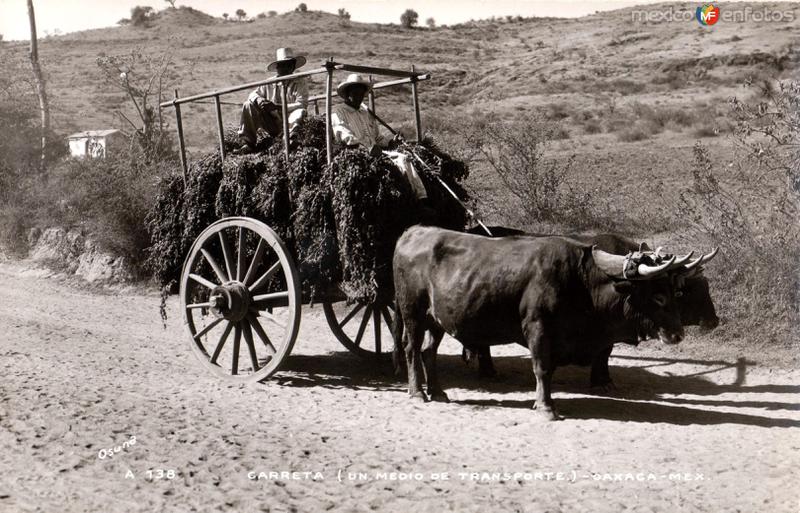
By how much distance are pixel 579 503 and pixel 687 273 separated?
2276mm

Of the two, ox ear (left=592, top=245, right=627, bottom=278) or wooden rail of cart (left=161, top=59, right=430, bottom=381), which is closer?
ox ear (left=592, top=245, right=627, bottom=278)

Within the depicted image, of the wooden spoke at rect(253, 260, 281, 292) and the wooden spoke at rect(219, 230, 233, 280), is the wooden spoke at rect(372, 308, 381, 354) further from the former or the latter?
the wooden spoke at rect(219, 230, 233, 280)

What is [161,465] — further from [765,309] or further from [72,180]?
[72,180]

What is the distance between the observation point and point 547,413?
18.7 feet

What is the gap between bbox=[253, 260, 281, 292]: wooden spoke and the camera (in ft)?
22.8

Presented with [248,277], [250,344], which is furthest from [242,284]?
[250,344]

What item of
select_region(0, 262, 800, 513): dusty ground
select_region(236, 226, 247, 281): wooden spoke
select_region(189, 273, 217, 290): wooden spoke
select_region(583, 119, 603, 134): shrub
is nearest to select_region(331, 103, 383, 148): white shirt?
select_region(236, 226, 247, 281): wooden spoke

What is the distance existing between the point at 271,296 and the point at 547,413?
270cm

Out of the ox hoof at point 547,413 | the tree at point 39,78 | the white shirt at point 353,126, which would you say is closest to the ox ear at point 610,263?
the ox hoof at point 547,413

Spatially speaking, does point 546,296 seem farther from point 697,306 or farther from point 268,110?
point 268,110

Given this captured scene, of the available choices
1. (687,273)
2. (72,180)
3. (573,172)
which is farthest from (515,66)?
(687,273)

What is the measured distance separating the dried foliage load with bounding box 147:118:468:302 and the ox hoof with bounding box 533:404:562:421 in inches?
66.3

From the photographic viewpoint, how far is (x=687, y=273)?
5684 mm

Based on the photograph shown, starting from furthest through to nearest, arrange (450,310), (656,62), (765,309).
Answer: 1. (656,62)
2. (765,309)
3. (450,310)
